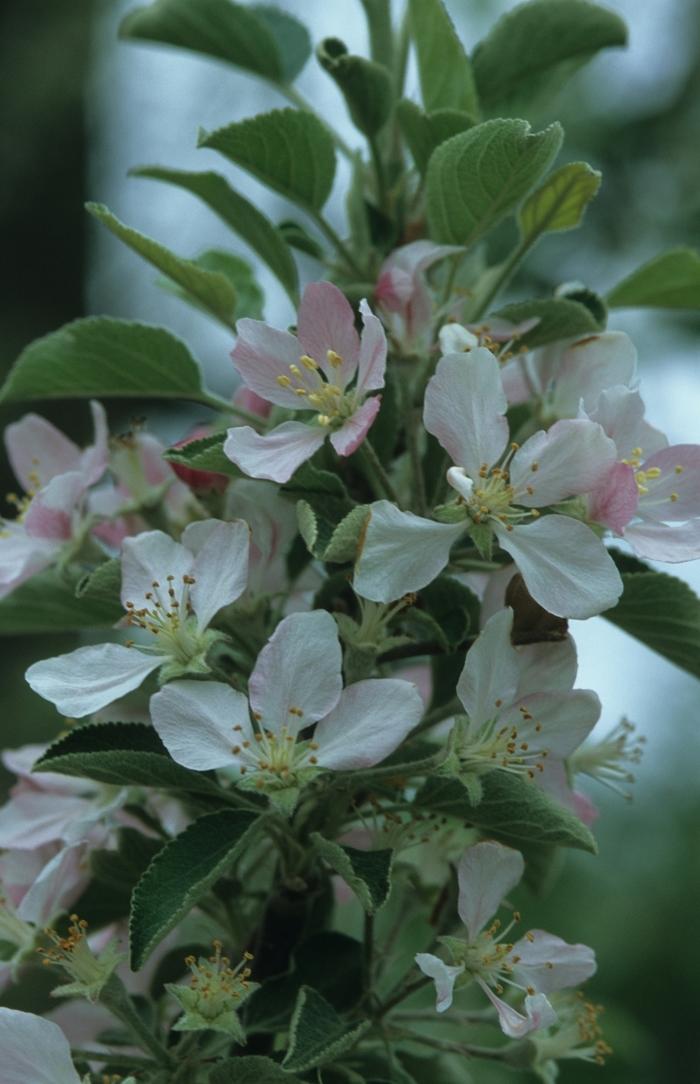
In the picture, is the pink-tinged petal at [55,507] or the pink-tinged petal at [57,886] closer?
the pink-tinged petal at [57,886]

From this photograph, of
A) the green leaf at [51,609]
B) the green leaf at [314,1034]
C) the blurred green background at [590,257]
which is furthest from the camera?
the blurred green background at [590,257]

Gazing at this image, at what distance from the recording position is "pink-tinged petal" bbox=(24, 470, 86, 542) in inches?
43.9

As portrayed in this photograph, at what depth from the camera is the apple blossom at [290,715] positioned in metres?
0.89

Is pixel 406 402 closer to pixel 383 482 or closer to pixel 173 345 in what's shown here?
pixel 383 482

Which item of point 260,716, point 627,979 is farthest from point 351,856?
point 627,979

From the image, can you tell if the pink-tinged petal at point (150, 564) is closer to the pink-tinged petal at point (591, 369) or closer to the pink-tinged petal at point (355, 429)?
the pink-tinged petal at point (355, 429)

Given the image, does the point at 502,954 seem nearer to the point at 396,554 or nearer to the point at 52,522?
the point at 396,554

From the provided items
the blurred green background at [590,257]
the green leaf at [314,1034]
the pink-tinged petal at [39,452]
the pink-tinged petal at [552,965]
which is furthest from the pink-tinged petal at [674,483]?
the blurred green background at [590,257]

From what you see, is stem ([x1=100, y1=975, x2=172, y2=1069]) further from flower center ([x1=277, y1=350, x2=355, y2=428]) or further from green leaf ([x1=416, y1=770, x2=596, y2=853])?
flower center ([x1=277, y1=350, x2=355, y2=428])

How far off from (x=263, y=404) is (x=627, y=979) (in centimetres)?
299

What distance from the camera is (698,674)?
1.10 meters

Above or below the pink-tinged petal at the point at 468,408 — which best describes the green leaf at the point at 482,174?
above

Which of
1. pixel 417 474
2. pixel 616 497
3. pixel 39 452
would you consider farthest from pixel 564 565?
pixel 39 452

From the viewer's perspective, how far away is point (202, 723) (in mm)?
902
